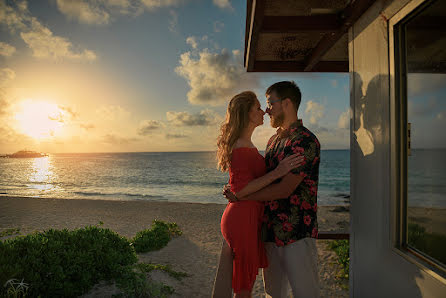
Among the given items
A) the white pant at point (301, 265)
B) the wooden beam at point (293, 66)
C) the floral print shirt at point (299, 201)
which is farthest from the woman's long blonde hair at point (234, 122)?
the wooden beam at point (293, 66)

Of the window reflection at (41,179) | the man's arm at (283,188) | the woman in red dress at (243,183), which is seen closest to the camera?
the man's arm at (283,188)

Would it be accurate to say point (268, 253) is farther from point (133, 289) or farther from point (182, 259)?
point (182, 259)

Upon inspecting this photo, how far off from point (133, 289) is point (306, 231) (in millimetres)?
2983

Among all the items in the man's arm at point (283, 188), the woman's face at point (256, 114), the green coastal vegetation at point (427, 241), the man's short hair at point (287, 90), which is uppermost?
the man's short hair at point (287, 90)

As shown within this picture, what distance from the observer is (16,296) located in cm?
287

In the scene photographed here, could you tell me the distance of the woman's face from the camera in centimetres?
267

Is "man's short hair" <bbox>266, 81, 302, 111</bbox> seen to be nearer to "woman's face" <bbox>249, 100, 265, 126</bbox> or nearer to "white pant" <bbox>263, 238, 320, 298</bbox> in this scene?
"woman's face" <bbox>249, 100, 265, 126</bbox>

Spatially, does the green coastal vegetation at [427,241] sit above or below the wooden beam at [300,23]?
below

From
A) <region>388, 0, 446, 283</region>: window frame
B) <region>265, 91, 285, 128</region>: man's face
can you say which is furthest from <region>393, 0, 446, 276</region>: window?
<region>265, 91, 285, 128</region>: man's face

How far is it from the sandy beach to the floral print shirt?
300 centimetres

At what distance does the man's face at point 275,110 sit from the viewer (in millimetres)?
2717

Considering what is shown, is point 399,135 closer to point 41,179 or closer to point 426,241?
point 426,241

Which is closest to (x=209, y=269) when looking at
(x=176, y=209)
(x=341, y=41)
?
(x=341, y=41)

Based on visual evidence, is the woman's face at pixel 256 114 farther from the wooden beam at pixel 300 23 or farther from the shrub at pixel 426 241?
the shrub at pixel 426 241
